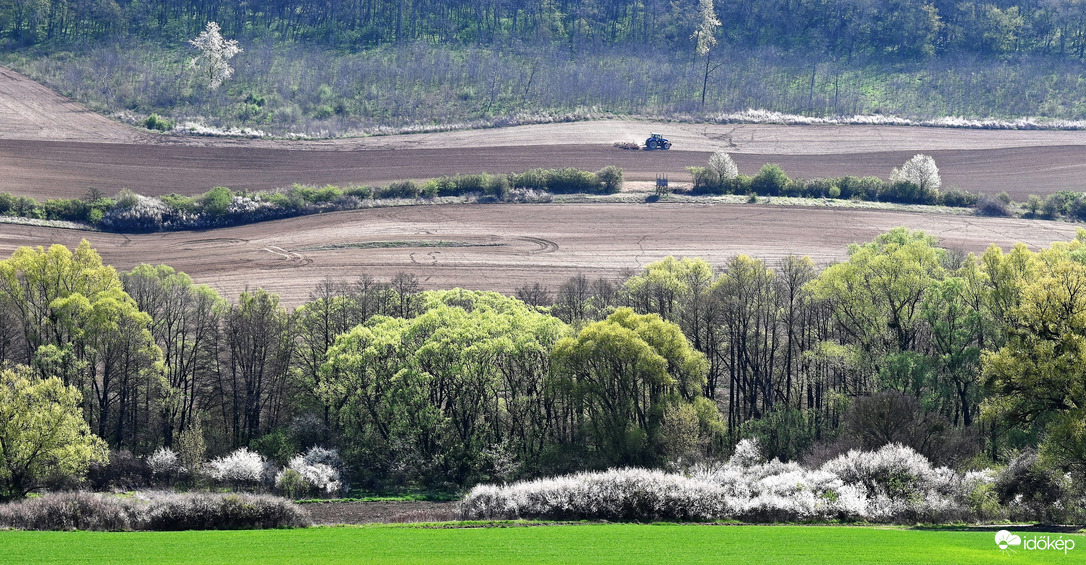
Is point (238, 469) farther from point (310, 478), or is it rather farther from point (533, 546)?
point (533, 546)

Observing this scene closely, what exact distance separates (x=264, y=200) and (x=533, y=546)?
2347 inches

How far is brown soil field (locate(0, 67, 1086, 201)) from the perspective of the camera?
93812 millimetres

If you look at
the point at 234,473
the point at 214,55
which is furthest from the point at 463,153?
the point at 234,473

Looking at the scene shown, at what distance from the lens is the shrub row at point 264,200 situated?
8344cm

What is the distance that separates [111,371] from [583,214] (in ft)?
135

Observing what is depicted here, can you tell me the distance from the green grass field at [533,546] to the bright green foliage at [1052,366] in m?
8.08

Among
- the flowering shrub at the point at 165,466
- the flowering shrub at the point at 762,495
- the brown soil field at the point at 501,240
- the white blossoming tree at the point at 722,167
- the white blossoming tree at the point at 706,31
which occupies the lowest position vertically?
the flowering shrub at the point at 165,466

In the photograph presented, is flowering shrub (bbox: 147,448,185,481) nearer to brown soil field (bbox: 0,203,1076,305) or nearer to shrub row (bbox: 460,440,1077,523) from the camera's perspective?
shrub row (bbox: 460,440,1077,523)

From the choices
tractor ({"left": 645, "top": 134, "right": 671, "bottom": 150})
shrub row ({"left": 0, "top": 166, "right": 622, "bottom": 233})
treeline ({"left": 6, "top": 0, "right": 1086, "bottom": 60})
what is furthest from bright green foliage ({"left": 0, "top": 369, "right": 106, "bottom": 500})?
treeline ({"left": 6, "top": 0, "right": 1086, "bottom": 60})

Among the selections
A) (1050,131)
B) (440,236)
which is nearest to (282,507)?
(440,236)

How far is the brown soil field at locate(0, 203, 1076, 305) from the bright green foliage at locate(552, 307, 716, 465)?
66.8 ft

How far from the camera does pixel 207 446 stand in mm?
56000

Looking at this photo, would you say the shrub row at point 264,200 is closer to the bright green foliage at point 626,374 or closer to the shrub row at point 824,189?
the shrub row at point 824,189

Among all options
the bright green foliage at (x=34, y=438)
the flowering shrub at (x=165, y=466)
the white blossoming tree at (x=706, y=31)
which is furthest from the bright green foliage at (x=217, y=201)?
the white blossoming tree at (x=706, y=31)
